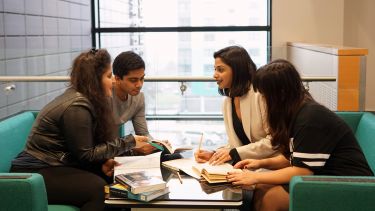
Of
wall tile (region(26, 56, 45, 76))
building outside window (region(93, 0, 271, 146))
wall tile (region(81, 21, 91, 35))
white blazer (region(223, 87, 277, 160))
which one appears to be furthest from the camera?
building outside window (region(93, 0, 271, 146))

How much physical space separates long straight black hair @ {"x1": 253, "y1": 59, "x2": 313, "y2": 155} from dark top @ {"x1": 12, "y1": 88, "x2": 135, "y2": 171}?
812mm

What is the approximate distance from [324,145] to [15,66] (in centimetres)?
288

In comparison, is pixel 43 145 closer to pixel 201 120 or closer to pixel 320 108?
pixel 320 108

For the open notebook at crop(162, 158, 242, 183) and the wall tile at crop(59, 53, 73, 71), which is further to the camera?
the wall tile at crop(59, 53, 73, 71)

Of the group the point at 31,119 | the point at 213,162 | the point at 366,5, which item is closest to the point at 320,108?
the point at 213,162

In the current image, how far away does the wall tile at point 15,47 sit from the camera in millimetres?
4121

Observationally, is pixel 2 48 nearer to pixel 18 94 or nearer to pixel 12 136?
pixel 18 94

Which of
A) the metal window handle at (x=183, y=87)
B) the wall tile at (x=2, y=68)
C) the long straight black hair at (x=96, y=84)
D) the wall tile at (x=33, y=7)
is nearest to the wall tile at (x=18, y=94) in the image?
the wall tile at (x=2, y=68)

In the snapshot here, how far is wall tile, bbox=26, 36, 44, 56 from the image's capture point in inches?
174

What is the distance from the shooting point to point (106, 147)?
2.56 meters

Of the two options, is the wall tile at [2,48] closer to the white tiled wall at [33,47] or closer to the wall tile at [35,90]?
the white tiled wall at [33,47]

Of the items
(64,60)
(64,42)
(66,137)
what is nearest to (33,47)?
(64,60)

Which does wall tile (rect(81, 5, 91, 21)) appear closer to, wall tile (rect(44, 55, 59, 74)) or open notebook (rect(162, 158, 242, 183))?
wall tile (rect(44, 55, 59, 74))

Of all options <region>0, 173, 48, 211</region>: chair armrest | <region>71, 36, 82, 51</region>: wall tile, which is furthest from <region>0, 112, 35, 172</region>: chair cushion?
<region>71, 36, 82, 51</region>: wall tile
